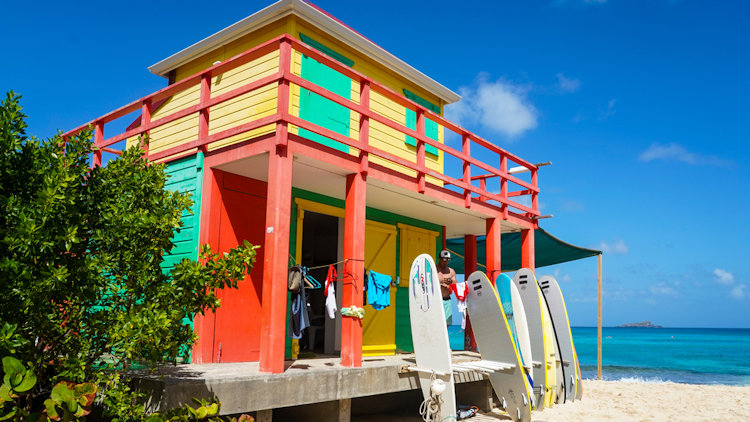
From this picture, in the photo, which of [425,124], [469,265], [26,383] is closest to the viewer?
[26,383]

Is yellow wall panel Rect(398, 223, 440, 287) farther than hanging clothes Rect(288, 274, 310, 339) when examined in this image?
Yes

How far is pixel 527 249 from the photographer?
38.8 ft

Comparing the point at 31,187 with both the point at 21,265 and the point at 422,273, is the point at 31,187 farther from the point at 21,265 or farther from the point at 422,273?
the point at 422,273

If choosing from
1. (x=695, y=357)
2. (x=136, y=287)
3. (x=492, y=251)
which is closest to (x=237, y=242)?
(x=136, y=287)

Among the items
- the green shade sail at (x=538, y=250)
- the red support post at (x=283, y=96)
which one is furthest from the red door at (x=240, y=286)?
the green shade sail at (x=538, y=250)

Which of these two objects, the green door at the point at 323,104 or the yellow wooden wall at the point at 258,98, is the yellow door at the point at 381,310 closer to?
the yellow wooden wall at the point at 258,98

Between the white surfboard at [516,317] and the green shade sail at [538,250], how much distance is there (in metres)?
3.19

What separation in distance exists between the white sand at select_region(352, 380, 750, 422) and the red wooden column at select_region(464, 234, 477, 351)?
2.42m

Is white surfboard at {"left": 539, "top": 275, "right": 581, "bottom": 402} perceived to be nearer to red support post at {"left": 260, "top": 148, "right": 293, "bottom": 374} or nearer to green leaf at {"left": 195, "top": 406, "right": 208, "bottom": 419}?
red support post at {"left": 260, "top": 148, "right": 293, "bottom": 374}

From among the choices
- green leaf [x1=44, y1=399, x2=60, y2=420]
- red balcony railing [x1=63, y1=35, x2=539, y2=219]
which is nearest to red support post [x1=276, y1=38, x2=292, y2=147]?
red balcony railing [x1=63, y1=35, x2=539, y2=219]

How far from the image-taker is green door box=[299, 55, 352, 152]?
351 inches

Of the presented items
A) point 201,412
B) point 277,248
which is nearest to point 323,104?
point 277,248

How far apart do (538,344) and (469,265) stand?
3539 mm

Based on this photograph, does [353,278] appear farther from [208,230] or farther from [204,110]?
[204,110]
